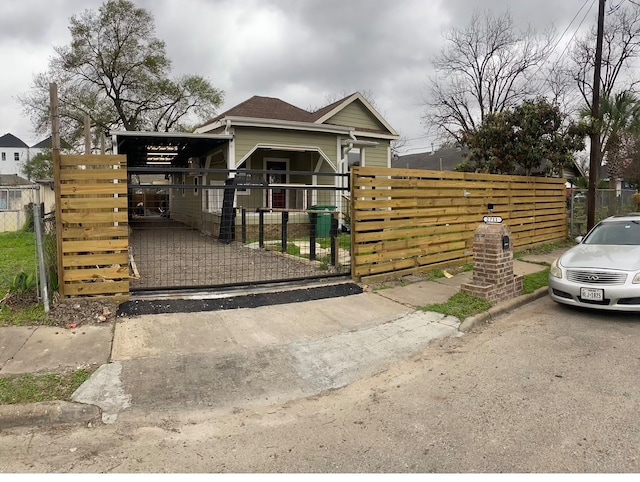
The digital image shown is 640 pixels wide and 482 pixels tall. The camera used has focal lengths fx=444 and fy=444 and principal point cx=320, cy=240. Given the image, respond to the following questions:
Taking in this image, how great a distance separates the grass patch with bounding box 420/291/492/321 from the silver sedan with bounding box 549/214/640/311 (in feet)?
3.69

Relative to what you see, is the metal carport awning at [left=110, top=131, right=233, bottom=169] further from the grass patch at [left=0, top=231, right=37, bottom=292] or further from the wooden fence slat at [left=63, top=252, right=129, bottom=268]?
the wooden fence slat at [left=63, top=252, right=129, bottom=268]

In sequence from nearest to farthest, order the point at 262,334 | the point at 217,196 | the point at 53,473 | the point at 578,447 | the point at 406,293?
the point at 53,473
the point at 578,447
the point at 262,334
the point at 406,293
the point at 217,196

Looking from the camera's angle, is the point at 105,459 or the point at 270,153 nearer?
the point at 105,459

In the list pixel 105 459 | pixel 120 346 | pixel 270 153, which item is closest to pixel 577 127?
pixel 270 153

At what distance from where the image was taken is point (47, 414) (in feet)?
11.0

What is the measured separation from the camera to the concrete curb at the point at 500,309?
577 centimetres

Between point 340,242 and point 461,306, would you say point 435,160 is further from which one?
point 461,306

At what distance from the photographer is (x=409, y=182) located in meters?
8.18

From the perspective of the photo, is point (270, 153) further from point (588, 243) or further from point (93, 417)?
point (93, 417)

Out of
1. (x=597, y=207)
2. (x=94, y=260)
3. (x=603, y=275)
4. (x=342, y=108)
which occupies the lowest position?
(x=603, y=275)

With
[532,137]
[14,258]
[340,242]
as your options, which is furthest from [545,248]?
[14,258]

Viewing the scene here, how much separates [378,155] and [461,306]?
42.1 ft

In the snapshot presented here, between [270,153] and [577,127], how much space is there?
33.1 ft

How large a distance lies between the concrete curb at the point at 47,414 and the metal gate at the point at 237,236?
119 inches
